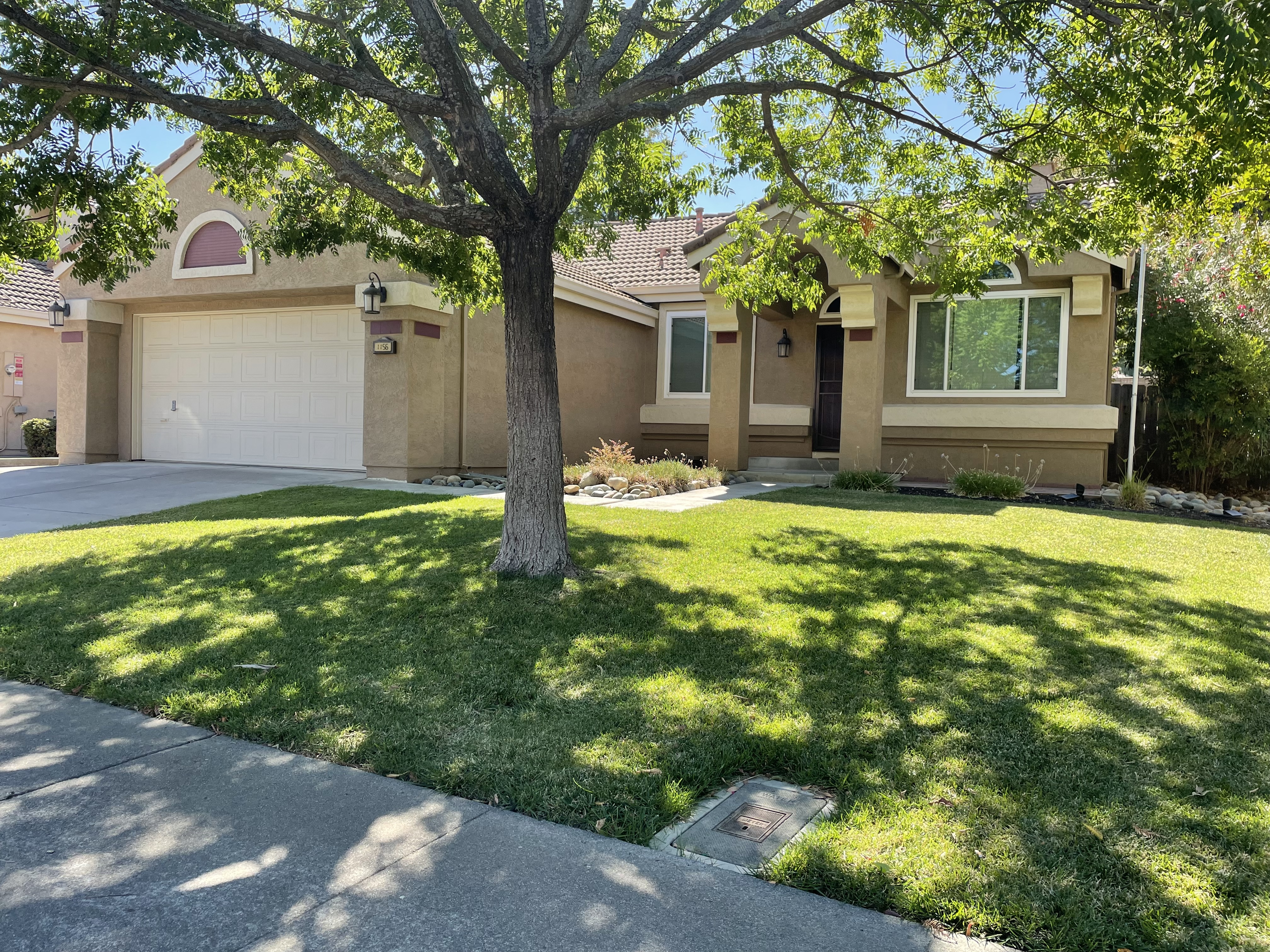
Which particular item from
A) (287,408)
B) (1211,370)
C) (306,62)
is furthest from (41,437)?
(1211,370)

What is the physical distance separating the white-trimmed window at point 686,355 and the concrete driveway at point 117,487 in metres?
7.58

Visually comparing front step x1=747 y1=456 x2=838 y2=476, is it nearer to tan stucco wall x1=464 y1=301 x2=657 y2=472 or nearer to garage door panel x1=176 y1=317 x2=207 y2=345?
tan stucco wall x1=464 y1=301 x2=657 y2=472

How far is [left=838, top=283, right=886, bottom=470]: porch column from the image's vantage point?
Result: 13789mm

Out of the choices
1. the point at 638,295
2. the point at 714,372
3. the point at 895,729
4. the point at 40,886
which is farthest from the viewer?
the point at 638,295

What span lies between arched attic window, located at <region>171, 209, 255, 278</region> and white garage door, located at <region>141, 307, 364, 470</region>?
0.88m

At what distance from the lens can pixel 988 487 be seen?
12852 millimetres

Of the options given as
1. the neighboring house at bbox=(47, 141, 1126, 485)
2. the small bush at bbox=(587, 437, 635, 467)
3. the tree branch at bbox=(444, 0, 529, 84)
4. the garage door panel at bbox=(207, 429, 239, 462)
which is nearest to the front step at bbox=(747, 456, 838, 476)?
the neighboring house at bbox=(47, 141, 1126, 485)

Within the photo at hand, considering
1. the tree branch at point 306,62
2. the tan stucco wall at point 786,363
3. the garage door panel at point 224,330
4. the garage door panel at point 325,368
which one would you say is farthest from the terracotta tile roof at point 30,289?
the tree branch at point 306,62

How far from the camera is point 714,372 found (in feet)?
49.4

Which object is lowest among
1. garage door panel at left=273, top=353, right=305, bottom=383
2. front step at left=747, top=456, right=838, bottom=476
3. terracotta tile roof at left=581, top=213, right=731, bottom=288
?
front step at left=747, top=456, right=838, bottom=476

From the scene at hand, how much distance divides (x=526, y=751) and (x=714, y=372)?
11.8 metres

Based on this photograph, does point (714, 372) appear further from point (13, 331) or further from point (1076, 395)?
point (13, 331)

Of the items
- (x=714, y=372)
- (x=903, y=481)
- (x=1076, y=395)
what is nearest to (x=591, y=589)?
(x=714, y=372)

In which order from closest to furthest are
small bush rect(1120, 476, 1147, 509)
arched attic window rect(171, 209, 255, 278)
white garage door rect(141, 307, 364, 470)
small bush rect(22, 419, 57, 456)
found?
1. small bush rect(1120, 476, 1147, 509)
2. white garage door rect(141, 307, 364, 470)
3. arched attic window rect(171, 209, 255, 278)
4. small bush rect(22, 419, 57, 456)
